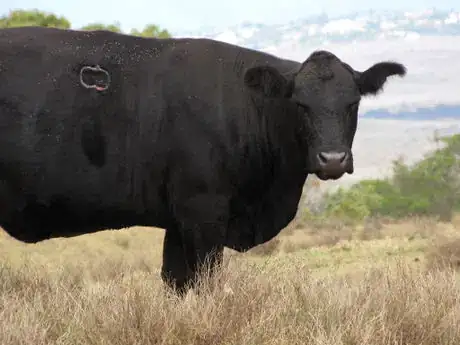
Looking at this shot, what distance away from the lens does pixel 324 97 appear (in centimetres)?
595

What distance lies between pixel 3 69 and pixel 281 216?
252 centimetres

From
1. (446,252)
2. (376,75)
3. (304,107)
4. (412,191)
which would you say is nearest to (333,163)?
(304,107)

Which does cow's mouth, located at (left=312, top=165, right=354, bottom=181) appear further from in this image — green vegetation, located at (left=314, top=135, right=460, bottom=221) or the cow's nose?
green vegetation, located at (left=314, top=135, right=460, bottom=221)

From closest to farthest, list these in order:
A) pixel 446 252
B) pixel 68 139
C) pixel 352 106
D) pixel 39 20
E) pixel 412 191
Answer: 1. pixel 352 106
2. pixel 68 139
3. pixel 446 252
4. pixel 39 20
5. pixel 412 191

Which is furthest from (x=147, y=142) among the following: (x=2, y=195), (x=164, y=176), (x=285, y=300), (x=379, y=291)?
(x=379, y=291)

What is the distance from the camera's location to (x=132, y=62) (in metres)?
6.41

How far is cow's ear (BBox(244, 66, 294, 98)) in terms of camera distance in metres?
6.09

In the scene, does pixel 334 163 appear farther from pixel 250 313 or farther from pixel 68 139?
pixel 68 139

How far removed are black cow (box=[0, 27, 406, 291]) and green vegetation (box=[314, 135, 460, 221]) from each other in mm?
40555

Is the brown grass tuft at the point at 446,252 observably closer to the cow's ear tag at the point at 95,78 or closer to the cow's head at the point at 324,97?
the cow's head at the point at 324,97

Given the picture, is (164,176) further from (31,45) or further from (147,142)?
(31,45)

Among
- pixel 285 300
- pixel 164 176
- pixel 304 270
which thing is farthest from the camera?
pixel 304 270

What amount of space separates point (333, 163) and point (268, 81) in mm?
923

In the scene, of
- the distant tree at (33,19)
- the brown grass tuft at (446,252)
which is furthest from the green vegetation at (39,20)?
the brown grass tuft at (446,252)
